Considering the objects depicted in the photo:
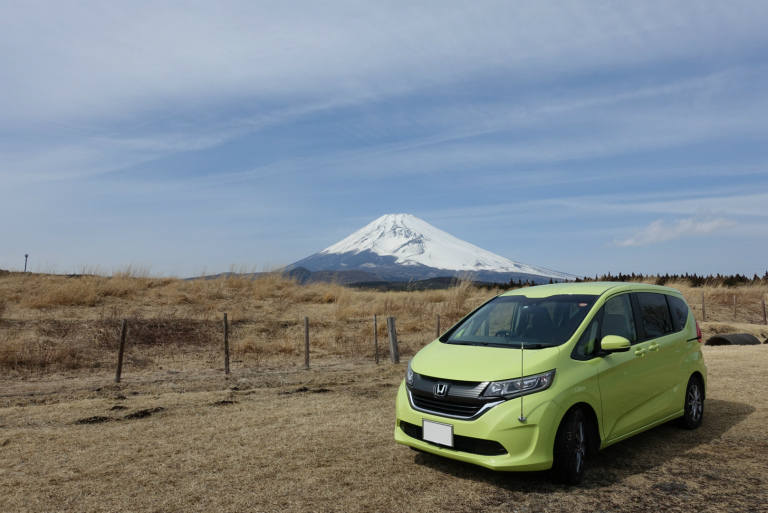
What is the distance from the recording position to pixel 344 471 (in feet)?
16.5

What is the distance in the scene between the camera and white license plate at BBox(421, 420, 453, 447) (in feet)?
14.7

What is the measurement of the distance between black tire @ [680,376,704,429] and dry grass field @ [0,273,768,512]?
131mm

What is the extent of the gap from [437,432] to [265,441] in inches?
93.0

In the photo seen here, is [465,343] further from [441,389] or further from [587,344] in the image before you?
[587,344]

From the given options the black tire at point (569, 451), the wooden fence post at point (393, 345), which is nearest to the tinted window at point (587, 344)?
the black tire at point (569, 451)

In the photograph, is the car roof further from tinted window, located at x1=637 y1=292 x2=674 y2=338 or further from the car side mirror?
the car side mirror

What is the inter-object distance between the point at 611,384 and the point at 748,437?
7.30 feet

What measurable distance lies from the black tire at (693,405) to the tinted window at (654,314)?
77 centimetres

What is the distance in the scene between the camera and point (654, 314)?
5.89 metres

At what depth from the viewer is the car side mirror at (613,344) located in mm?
4762

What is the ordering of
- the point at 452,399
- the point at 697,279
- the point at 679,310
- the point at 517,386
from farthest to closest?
the point at 697,279, the point at 679,310, the point at 452,399, the point at 517,386

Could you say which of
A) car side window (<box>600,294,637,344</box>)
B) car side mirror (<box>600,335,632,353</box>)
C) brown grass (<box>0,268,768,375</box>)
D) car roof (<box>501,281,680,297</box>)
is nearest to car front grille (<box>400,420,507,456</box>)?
car side mirror (<box>600,335,632,353</box>)

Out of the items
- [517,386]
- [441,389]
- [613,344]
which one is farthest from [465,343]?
[613,344]

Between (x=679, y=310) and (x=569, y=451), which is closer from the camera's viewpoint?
(x=569, y=451)
